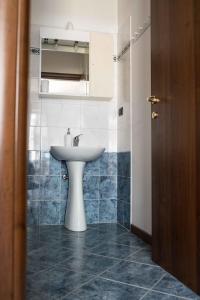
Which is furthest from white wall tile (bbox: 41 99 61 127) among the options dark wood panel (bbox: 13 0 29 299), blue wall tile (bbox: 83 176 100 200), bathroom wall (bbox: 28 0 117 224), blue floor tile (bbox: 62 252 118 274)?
dark wood panel (bbox: 13 0 29 299)

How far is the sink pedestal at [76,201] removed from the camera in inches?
97.1

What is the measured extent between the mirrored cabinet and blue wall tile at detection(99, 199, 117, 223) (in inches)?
42.4

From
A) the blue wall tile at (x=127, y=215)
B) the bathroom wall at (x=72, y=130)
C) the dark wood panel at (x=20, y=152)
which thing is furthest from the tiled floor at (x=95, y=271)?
the dark wood panel at (x=20, y=152)

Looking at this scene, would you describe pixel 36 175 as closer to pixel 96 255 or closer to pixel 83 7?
pixel 96 255

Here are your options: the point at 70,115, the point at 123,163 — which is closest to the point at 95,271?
the point at 123,163

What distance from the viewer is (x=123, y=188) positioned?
8.74ft

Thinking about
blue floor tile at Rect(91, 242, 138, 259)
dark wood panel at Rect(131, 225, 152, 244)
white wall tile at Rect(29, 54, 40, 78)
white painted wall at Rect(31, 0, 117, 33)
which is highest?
white painted wall at Rect(31, 0, 117, 33)

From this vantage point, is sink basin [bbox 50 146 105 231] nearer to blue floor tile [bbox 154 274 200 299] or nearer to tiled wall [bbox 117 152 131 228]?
tiled wall [bbox 117 152 131 228]

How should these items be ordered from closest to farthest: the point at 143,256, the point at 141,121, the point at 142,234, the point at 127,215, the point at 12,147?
the point at 12,147
the point at 143,256
the point at 142,234
the point at 141,121
the point at 127,215

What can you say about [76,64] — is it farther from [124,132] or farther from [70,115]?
[124,132]

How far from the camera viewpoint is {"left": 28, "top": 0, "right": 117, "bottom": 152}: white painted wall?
108 inches

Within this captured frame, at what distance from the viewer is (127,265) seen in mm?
1618

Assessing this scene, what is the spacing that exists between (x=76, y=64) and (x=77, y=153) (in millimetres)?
1013

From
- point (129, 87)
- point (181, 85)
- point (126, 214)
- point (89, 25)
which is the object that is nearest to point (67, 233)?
point (126, 214)
